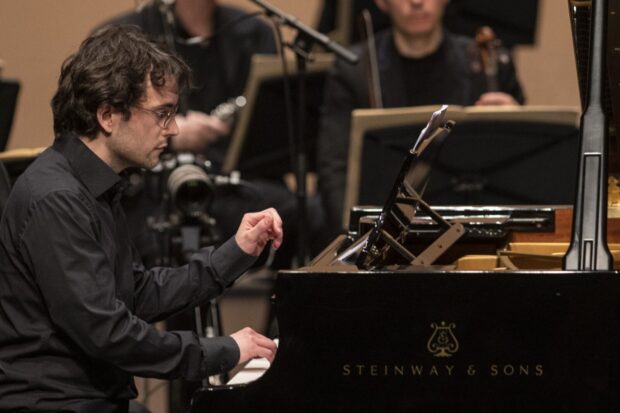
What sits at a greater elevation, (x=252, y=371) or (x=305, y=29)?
(x=305, y=29)

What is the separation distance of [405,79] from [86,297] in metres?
2.76

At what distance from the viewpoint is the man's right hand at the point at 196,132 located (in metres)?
4.55

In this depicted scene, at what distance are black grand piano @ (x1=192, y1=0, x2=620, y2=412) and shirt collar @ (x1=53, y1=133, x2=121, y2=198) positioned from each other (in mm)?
475

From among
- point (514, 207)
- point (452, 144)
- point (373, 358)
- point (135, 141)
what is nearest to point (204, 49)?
point (452, 144)

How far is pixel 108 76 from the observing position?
234cm

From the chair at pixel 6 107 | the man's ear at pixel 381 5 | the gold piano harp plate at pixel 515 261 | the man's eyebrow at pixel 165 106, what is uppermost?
the man's ear at pixel 381 5

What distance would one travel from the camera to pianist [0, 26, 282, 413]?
7.04ft

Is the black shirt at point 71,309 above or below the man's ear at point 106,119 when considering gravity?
below

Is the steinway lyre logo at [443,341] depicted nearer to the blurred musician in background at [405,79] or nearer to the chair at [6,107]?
the chair at [6,107]

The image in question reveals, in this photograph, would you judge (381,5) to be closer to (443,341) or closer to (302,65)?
(302,65)

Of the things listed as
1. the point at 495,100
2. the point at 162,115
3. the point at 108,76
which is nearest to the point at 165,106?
the point at 162,115

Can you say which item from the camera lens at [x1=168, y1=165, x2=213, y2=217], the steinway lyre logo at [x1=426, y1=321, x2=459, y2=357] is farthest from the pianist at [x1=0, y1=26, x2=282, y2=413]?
the camera lens at [x1=168, y1=165, x2=213, y2=217]

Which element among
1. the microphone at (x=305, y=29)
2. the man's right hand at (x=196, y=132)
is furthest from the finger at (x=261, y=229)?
the man's right hand at (x=196, y=132)

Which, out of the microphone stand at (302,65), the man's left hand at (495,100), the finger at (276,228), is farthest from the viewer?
the man's left hand at (495,100)
